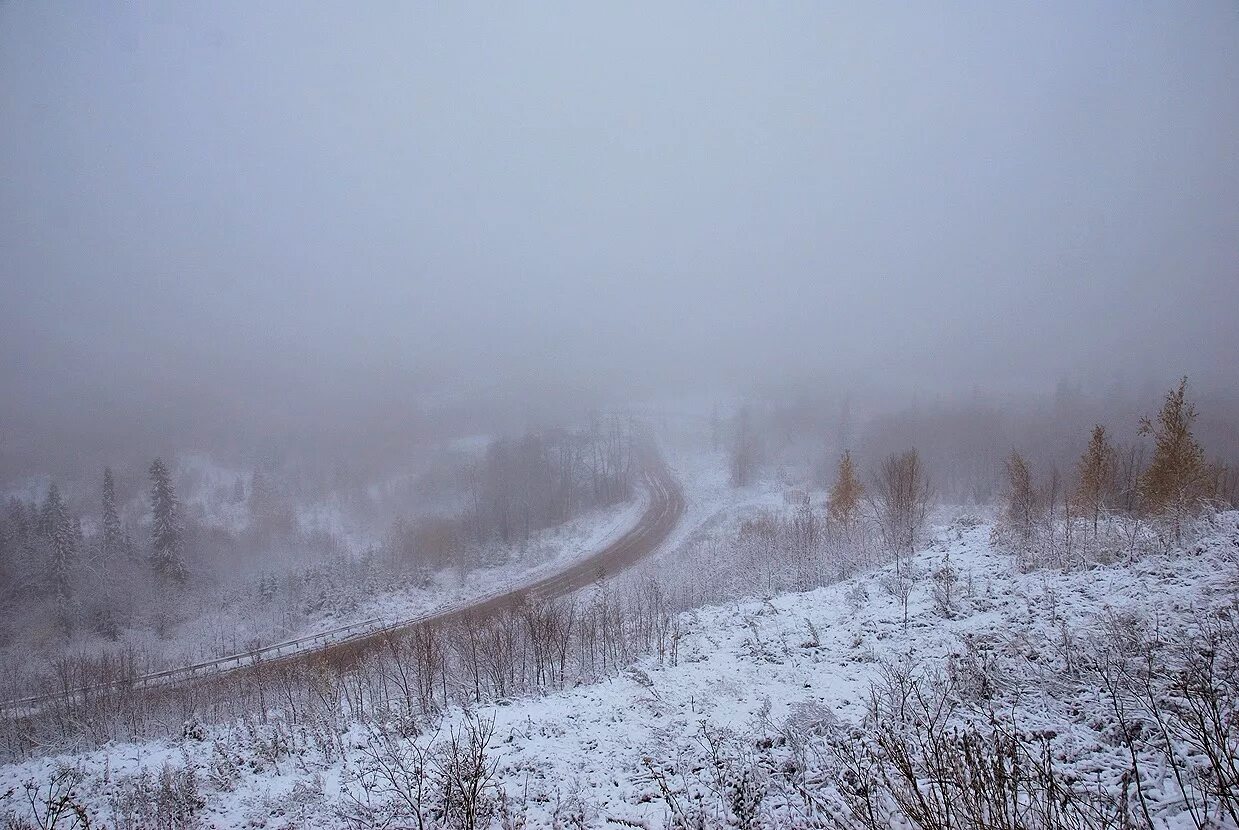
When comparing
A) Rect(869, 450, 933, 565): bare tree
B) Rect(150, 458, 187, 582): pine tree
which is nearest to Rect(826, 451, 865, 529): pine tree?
Rect(869, 450, 933, 565): bare tree

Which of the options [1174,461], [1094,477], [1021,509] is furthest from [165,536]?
[1174,461]

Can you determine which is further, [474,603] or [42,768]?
[474,603]

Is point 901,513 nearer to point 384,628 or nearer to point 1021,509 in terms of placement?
point 1021,509

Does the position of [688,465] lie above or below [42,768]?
below

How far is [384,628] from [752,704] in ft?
60.3

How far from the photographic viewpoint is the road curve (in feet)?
94.2

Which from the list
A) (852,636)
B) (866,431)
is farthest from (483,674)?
(866,431)

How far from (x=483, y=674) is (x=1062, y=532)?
2383 cm

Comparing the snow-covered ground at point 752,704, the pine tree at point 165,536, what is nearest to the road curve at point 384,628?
the snow-covered ground at point 752,704

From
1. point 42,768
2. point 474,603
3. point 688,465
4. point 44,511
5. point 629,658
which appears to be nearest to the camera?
point 42,768

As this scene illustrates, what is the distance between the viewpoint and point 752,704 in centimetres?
1023

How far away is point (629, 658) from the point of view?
15.5 m

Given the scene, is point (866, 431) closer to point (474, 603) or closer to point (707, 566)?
point (707, 566)

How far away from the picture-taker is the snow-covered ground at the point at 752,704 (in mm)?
7664
